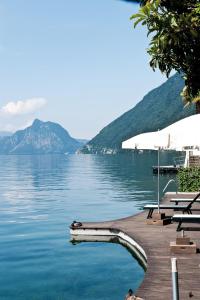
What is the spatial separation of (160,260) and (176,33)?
23.2ft

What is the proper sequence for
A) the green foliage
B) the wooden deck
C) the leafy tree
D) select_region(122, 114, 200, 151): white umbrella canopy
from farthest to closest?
the green foliage < the leafy tree < select_region(122, 114, 200, 151): white umbrella canopy < the wooden deck

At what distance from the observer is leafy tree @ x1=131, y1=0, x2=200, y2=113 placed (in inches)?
600

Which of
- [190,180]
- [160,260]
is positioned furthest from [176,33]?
[190,180]

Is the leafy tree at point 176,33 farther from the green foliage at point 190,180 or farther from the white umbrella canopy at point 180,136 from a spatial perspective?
the green foliage at point 190,180

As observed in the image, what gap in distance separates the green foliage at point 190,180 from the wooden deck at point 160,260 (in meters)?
11.2

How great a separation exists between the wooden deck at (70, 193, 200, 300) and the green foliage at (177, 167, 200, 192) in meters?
11.2

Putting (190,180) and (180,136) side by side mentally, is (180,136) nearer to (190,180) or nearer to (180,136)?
(180,136)

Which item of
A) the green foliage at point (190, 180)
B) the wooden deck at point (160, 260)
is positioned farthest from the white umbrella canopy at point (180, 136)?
the green foliage at point (190, 180)

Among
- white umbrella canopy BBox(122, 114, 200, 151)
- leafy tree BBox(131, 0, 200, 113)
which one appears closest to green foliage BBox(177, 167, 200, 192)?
leafy tree BBox(131, 0, 200, 113)

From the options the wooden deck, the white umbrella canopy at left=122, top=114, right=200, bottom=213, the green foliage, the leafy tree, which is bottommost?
the wooden deck

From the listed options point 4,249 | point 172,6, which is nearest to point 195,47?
point 172,6

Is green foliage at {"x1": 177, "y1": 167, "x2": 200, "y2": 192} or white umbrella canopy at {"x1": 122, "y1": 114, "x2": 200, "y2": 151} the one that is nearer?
white umbrella canopy at {"x1": 122, "y1": 114, "x2": 200, "y2": 151}

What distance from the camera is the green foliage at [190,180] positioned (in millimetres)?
30219

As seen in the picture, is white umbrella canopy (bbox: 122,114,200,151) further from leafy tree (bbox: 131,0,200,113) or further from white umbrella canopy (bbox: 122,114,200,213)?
leafy tree (bbox: 131,0,200,113)
